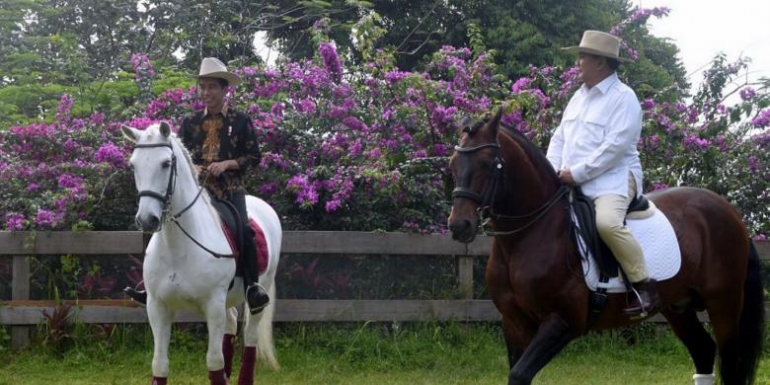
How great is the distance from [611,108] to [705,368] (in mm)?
2465

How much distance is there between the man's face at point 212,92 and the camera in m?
6.75

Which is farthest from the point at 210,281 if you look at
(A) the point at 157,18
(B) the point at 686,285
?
(A) the point at 157,18

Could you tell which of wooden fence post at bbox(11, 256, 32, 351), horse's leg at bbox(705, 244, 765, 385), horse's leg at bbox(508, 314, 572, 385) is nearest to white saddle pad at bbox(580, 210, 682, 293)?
horse's leg at bbox(508, 314, 572, 385)

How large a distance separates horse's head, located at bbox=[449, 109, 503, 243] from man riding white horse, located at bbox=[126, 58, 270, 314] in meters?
A: 2.04

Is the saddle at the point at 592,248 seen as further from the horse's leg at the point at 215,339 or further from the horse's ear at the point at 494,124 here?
the horse's leg at the point at 215,339

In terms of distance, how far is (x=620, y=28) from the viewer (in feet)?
37.0

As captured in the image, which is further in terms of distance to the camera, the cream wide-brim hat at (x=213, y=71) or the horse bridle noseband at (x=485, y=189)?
the cream wide-brim hat at (x=213, y=71)

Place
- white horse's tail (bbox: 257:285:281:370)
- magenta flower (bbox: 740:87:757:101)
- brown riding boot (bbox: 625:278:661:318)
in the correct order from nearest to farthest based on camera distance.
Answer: brown riding boot (bbox: 625:278:661:318)
white horse's tail (bbox: 257:285:281:370)
magenta flower (bbox: 740:87:757:101)

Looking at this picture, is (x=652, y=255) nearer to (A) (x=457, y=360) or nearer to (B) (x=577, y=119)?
(B) (x=577, y=119)

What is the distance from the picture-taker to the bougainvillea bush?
361 inches

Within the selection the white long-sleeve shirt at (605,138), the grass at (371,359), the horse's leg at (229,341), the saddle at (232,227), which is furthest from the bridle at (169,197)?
the white long-sleeve shirt at (605,138)

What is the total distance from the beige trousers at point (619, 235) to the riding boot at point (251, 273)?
8.41 feet

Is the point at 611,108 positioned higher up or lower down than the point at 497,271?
higher up

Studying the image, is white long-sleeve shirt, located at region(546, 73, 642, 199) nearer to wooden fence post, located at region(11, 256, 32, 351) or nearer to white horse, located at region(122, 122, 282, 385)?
white horse, located at region(122, 122, 282, 385)
